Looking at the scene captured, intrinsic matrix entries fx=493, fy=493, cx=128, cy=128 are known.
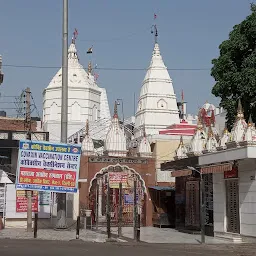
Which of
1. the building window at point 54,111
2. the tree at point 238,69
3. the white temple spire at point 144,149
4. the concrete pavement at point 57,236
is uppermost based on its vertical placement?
the building window at point 54,111

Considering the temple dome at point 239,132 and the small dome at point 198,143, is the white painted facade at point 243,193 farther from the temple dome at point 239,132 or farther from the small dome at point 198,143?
the small dome at point 198,143

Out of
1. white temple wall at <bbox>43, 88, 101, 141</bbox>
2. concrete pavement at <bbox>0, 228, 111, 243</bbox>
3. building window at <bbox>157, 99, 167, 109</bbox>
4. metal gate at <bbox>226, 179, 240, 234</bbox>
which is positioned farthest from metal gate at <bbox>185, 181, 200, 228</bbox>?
white temple wall at <bbox>43, 88, 101, 141</bbox>

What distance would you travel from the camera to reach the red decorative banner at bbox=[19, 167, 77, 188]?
21766 millimetres

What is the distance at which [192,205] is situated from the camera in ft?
86.5

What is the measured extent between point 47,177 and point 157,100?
124ft

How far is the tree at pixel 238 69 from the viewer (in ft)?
77.4

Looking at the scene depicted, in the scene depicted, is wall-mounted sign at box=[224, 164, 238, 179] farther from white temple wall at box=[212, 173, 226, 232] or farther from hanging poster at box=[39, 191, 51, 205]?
hanging poster at box=[39, 191, 51, 205]

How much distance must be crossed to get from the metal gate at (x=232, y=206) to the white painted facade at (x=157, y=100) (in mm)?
35730

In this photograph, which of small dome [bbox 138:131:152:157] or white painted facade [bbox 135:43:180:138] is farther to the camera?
white painted facade [bbox 135:43:180:138]

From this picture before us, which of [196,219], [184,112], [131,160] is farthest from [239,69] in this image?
[184,112]

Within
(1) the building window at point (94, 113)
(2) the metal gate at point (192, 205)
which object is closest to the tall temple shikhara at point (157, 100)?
(1) the building window at point (94, 113)

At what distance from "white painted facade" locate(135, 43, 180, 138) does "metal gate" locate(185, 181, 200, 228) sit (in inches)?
1212

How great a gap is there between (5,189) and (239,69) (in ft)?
47.7

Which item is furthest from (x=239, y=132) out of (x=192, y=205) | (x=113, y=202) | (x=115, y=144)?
(x=115, y=144)
